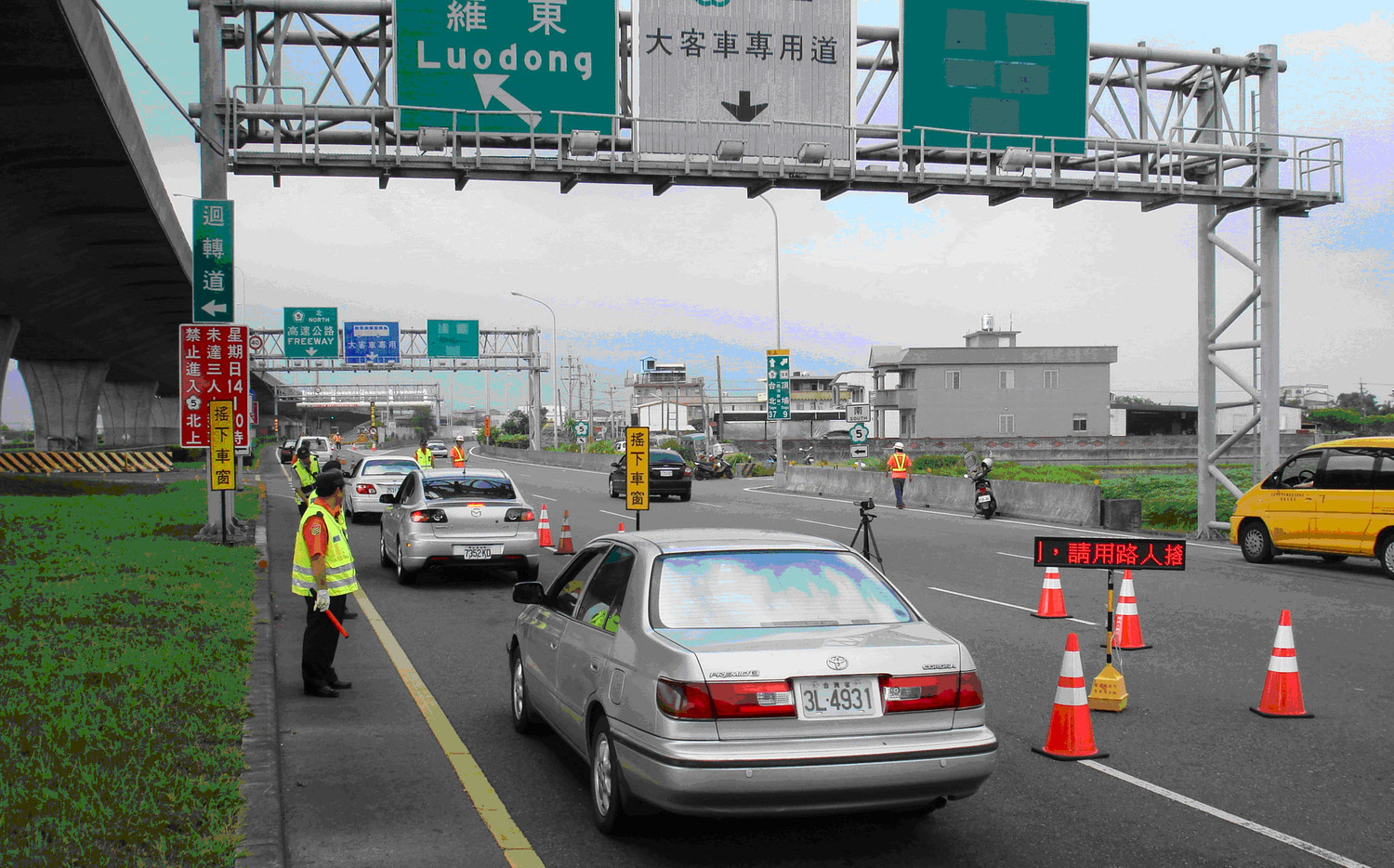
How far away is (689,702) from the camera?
4812mm

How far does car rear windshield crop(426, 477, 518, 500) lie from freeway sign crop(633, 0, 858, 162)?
5891 millimetres

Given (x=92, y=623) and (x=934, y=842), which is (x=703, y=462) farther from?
(x=934, y=842)

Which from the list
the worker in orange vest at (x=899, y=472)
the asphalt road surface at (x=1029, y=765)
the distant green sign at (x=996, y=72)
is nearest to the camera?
the asphalt road surface at (x=1029, y=765)

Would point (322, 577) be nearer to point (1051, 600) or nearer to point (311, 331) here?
point (1051, 600)

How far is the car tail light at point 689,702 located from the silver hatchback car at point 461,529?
10106 millimetres

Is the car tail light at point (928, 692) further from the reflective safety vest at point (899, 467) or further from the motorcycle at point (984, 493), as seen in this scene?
the reflective safety vest at point (899, 467)

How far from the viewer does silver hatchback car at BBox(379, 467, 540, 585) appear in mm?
14625

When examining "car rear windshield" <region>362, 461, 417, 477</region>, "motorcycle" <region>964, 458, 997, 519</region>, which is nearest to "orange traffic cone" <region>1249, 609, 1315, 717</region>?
"car rear windshield" <region>362, 461, 417, 477</region>

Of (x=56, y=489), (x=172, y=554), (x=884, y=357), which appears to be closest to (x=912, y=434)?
(x=884, y=357)

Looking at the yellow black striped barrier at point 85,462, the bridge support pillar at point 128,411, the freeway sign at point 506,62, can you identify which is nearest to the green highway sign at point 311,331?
the yellow black striped barrier at point 85,462

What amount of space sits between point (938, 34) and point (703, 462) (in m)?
35.4

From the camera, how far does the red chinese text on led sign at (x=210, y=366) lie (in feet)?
62.8

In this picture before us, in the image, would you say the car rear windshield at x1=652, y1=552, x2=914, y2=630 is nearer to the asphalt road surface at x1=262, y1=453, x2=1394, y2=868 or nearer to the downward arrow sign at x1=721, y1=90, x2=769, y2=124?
the asphalt road surface at x1=262, y1=453, x2=1394, y2=868

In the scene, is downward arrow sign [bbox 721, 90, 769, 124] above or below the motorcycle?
above
